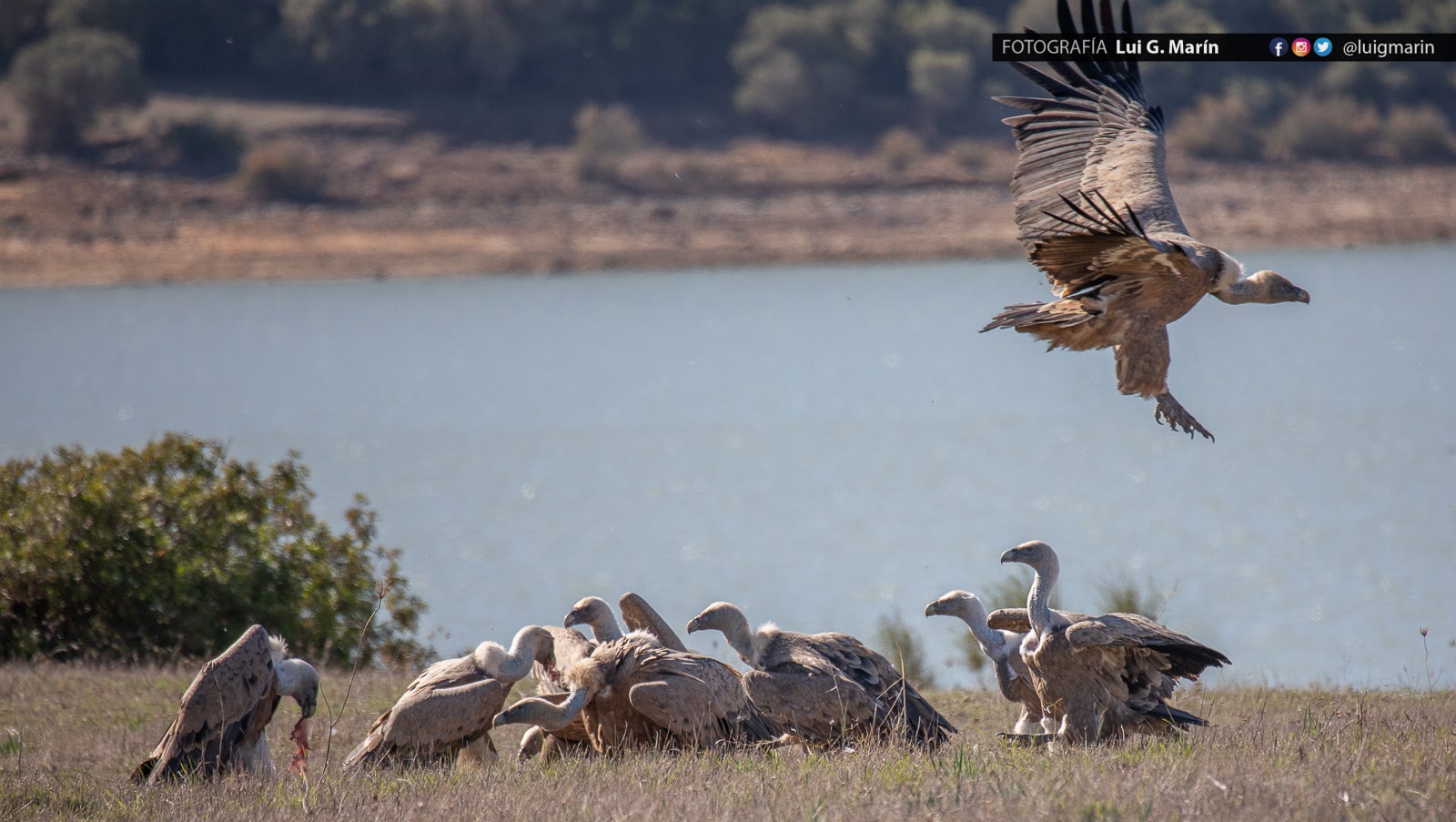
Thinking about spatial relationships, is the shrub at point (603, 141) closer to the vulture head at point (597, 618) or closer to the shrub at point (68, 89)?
the shrub at point (68, 89)

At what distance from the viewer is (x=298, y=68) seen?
59.3 meters

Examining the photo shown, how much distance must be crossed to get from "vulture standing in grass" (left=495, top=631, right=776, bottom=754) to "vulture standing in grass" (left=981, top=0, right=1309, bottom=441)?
2.13 meters

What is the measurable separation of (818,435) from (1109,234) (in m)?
29.7

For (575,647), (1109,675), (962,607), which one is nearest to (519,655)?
(575,647)

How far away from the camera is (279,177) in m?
49.9

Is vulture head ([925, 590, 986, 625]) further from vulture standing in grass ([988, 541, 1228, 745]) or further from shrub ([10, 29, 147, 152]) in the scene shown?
shrub ([10, 29, 147, 152])

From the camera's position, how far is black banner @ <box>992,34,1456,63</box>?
30.8 feet

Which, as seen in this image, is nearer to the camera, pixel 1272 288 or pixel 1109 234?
pixel 1109 234

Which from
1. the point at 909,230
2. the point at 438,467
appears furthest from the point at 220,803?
the point at 909,230

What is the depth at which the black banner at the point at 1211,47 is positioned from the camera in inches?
370

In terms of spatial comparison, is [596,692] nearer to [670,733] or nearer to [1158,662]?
[670,733]

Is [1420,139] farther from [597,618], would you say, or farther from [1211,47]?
[597,618]

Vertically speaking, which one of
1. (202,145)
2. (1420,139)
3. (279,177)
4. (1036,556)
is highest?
(1420,139)

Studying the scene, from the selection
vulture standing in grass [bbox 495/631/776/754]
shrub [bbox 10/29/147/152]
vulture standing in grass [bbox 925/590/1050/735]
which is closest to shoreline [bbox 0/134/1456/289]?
shrub [bbox 10/29/147/152]
